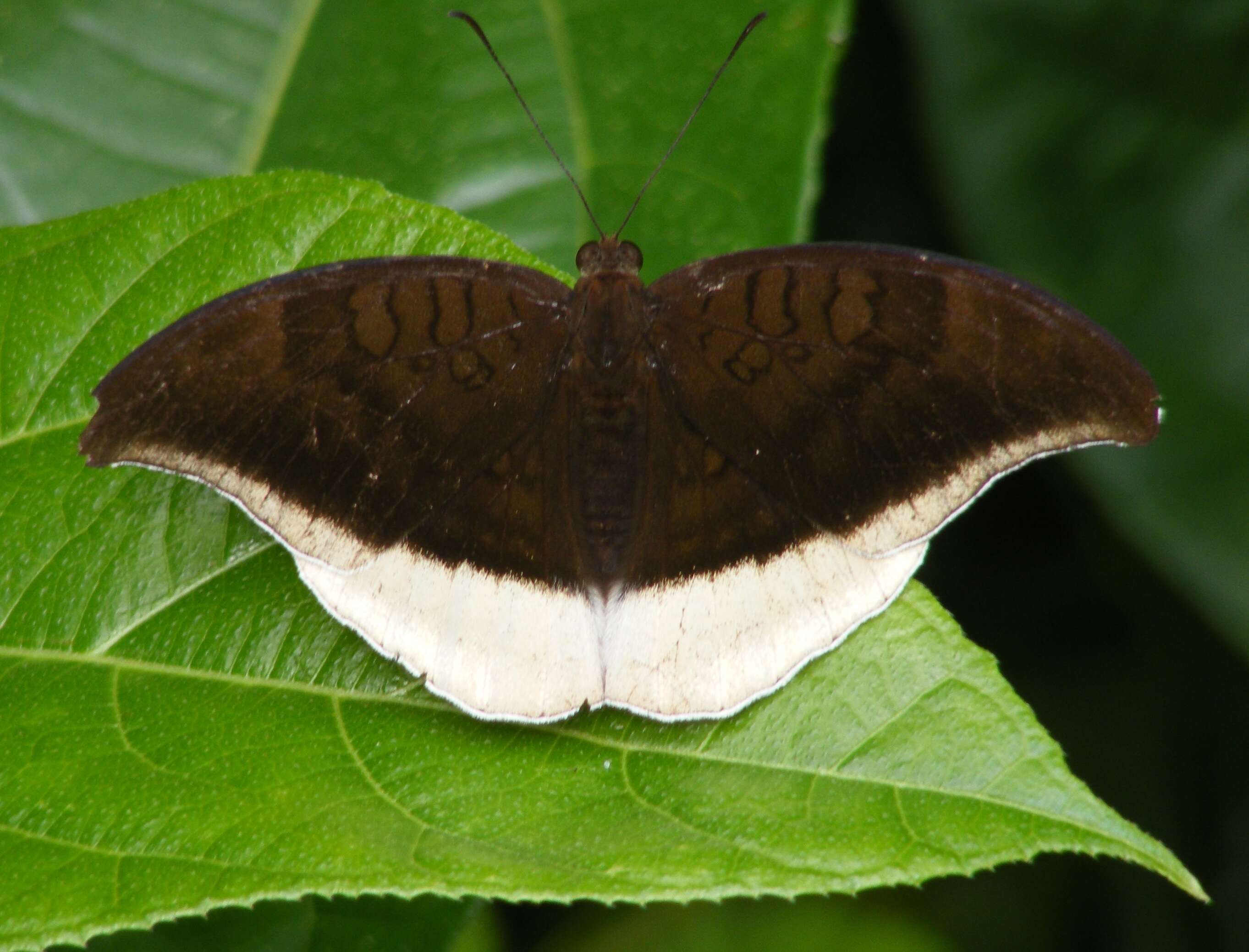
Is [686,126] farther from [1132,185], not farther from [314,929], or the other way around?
[314,929]

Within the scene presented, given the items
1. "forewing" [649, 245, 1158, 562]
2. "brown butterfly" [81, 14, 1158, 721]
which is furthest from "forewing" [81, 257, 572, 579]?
"forewing" [649, 245, 1158, 562]

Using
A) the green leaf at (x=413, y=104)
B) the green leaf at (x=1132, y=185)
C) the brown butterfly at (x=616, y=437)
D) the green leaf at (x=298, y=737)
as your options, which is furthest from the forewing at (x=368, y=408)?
the green leaf at (x=1132, y=185)

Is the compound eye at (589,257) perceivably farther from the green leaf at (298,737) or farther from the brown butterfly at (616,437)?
the green leaf at (298,737)

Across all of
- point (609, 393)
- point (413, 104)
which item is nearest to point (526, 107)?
point (413, 104)

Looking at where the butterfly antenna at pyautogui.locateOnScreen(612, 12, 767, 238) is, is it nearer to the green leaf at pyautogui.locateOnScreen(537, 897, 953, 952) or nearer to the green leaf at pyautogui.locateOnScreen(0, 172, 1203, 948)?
the green leaf at pyautogui.locateOnScreen(0, 172, 1203, 948)

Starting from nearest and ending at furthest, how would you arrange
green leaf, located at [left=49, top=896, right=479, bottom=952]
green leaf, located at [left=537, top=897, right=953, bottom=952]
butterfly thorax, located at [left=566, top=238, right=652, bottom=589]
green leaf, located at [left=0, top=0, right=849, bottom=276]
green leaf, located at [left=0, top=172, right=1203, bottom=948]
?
1. green leaf, located at [left=0, top=172, right=1203, bottom=948]
2. green leaf, located at [left=49, top=896, right=479, bottom=952]
3. butterfly thorax, located at [left=566, top=238, right=652, bottom=589]
4. green leaf, located at [left=0, top=0, right=849, bottom=276]
5. green leaf, located at [left=537, top=897, right=953, bottom=952]
